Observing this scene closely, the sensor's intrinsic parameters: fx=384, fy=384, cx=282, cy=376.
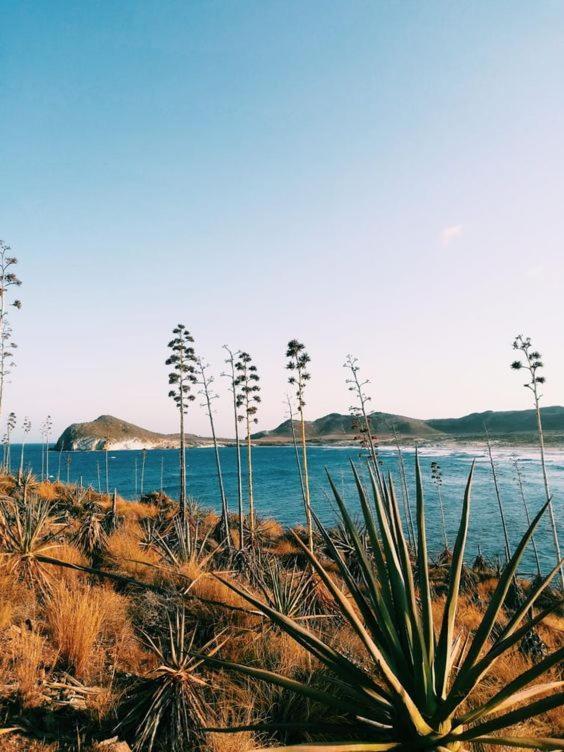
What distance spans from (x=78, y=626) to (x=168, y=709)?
1300 millimetres

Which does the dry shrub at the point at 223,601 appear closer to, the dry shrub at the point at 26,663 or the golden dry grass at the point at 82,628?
the golden dry grass at the point at 82,628

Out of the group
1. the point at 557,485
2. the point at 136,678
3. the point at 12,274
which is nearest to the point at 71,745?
the point at 136,678

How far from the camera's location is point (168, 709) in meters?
3.42

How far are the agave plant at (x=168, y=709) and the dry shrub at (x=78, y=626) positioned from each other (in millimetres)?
640

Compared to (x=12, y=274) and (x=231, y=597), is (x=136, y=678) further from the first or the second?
(x=12, y=274)

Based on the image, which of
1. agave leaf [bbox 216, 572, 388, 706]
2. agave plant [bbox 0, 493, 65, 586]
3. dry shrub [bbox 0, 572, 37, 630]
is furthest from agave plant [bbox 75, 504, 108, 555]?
agave leaf [bbox 216, 572, 388, 706]

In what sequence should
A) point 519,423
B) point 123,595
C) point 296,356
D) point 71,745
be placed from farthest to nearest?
point 519,423, point 296,356, point 123,595, point 71,745

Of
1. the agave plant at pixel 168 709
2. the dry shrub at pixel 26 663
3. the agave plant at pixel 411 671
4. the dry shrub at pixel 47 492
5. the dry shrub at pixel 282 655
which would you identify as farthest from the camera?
the dry shrub at pixel 47 492

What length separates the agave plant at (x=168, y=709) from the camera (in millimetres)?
3154

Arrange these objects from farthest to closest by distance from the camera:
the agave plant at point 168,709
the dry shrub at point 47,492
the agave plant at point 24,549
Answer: the dry shrub at point 47,492
the agave plant at point 24,549
the agave plant at point 168,709

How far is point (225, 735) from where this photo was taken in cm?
315

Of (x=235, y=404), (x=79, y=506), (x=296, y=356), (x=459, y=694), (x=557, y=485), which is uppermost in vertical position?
(x=296, y=356)

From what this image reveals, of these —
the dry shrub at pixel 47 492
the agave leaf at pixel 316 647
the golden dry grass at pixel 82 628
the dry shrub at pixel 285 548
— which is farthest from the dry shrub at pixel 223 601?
the dry shrub at pixel 47 492

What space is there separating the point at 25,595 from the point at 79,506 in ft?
34.0
